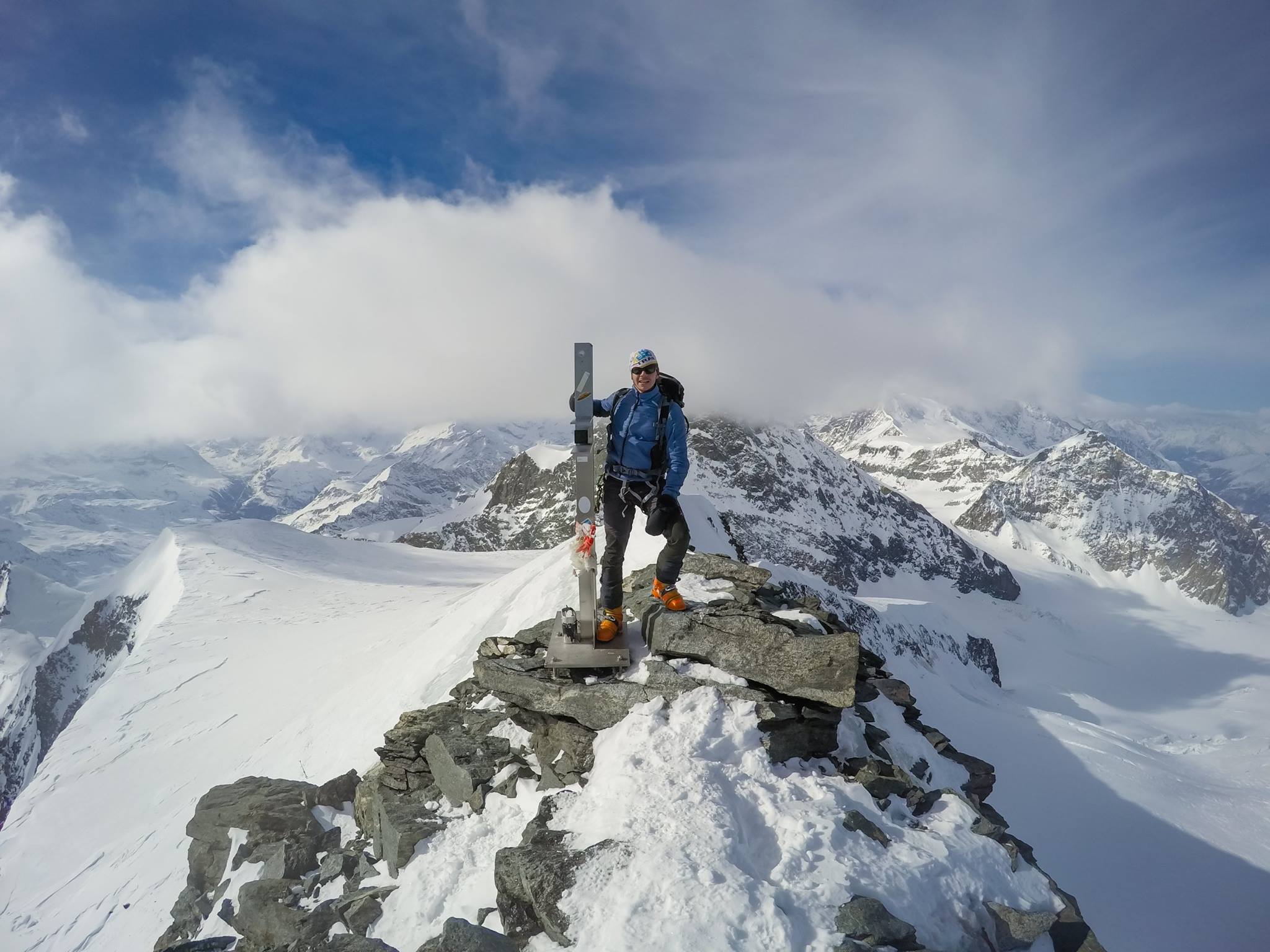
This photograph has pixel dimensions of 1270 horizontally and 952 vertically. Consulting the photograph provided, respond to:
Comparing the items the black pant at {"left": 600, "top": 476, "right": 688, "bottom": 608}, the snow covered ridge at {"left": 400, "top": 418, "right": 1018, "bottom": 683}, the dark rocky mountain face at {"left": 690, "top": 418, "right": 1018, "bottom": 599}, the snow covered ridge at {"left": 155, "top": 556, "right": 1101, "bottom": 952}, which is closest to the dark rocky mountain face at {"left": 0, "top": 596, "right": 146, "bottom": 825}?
the snow covered ridge at {"left": 155, "top": 556, "right": 1101, "bottom": 952}

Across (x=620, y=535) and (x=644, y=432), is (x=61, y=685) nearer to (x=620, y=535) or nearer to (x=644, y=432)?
(x=620, y=535)

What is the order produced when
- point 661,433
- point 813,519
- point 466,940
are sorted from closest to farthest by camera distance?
point 466,940 < point 661,433 < point 813,519

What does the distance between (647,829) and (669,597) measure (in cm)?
370

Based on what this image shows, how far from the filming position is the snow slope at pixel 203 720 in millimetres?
14141

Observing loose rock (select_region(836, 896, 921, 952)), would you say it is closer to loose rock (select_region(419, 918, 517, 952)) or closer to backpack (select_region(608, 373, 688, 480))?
loose rock (select_region(419, 918, 517, 952))

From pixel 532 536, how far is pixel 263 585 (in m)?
136

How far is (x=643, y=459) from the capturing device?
8.82m

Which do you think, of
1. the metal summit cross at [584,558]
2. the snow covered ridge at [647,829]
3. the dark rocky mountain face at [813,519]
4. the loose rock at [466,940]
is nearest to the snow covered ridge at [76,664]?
the snow covered ridge at [647,829]

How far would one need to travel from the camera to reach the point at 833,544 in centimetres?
17200

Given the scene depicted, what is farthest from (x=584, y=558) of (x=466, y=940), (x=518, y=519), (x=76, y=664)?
(x=518, y=519)

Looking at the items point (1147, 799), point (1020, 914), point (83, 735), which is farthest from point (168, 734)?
point (1147, 799)

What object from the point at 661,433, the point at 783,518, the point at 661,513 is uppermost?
the point at 661,433

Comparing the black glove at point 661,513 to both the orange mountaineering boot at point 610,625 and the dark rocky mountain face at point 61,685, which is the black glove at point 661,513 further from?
the dark rocky mountain face at point 61,685

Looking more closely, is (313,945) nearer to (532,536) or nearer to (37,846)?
(37,846)
